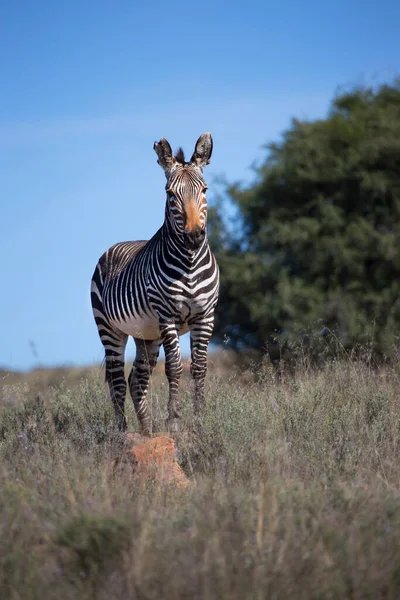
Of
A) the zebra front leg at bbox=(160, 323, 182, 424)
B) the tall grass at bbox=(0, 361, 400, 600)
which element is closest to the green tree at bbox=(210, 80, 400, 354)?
the zebra front leg at bbox=(160, 323, 182, 424)

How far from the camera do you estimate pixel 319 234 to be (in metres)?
21.2

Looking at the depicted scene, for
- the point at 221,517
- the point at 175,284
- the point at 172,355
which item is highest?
the point at 175,284

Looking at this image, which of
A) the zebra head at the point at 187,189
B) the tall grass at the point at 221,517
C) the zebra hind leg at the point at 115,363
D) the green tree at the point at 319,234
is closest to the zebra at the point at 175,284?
the zebra head at the point at 187,189

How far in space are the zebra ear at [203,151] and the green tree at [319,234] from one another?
10.0 m

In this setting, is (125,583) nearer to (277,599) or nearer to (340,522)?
(277,599)

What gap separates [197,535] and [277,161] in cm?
1942

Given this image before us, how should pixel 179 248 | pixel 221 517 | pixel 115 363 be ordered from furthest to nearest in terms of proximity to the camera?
pixel 115 363 → pixel 179 248 → pixel 221 517

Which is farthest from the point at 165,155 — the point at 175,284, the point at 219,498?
the point at 219,498

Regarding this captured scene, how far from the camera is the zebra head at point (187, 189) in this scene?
8.75 meters

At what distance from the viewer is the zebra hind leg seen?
34.9 feet

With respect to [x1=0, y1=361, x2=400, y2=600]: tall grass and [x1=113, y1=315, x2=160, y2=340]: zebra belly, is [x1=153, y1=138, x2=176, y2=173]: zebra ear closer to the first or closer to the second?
[x1=113, y1=315, x2=160, y2=340]: zebra belly

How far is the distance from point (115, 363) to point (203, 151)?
9.63ft

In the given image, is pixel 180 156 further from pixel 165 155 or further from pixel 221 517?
pixel 221 517

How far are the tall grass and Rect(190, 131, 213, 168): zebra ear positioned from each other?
2.95 m
